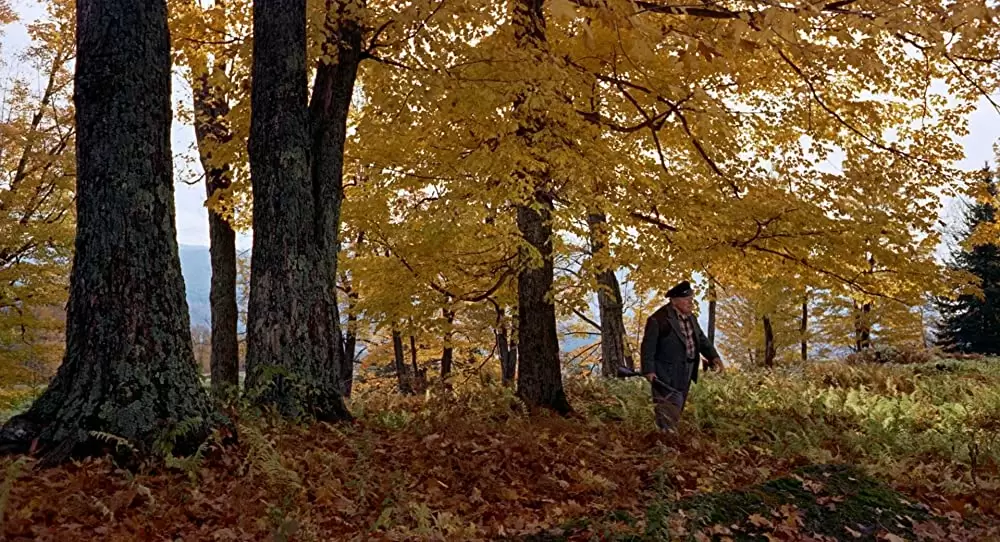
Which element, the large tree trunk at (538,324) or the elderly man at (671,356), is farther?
the large tree trunk at (538,324)

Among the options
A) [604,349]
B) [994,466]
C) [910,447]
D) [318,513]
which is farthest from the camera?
[604,349]

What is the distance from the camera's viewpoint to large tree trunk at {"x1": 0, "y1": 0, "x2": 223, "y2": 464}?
473cm

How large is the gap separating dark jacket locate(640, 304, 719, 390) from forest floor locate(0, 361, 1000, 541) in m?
0.74

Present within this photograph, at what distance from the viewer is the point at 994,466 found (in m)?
7.01

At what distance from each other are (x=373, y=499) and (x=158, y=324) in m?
2.06

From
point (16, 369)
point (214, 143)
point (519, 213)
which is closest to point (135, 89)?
point (214, 143)

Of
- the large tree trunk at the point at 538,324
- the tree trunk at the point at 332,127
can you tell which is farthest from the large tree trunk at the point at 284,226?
the large tree trunk at the point at 538,324

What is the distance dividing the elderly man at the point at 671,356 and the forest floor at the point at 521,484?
0.46m

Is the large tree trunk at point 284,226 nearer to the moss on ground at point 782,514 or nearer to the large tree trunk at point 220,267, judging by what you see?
the moss on ground at point 782,514

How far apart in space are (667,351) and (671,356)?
76 millimetres

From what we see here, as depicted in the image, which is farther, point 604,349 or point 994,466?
point 604,349

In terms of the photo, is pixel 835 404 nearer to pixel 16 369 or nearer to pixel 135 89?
pixel 135 89

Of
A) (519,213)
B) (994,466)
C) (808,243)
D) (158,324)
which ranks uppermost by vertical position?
(519,213)

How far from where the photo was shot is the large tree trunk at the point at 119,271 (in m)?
4.73
